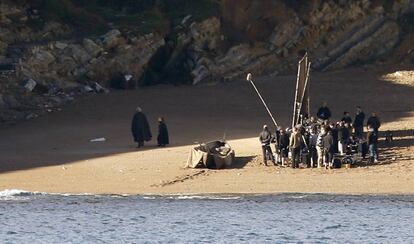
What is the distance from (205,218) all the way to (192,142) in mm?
9751

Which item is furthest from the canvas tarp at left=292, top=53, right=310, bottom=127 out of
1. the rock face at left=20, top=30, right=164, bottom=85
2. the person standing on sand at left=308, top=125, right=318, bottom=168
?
the rock face at left=20, top=30, right=164, bottom=85

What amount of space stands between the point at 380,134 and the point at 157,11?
18.3 meters

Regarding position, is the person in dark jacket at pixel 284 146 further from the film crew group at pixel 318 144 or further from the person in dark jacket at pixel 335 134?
the person in dark jacket at pixel 335 134

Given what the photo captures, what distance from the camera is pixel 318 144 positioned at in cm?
3155

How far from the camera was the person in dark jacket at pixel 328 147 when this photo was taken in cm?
3117

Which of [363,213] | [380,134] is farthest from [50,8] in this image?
[363,213]

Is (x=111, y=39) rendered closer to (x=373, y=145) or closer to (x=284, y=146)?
(x=284, y=146)

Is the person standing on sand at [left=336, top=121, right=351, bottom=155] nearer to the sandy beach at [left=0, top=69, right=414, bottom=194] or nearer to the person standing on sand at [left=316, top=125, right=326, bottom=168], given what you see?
the person standing on sand at [left=316, top=125, right=326, bottom=168]

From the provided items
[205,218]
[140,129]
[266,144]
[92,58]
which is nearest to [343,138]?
[266,144]

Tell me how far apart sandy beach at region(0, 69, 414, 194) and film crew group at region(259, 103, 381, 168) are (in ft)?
1.43

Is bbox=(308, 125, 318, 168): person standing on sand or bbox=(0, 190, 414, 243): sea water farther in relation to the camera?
bbox=(308, 125, 318, 168): person standing on sand

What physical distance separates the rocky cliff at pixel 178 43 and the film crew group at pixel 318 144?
41.2 ft

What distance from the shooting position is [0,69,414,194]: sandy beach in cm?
3064

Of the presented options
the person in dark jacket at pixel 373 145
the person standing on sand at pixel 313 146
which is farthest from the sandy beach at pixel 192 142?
the person standing on sand at pixel 313 146
